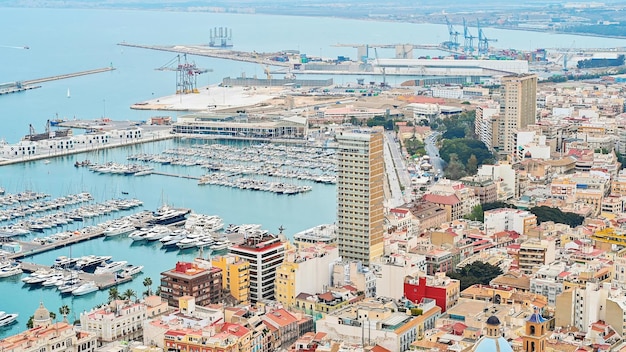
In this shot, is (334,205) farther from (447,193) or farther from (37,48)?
(37,48)

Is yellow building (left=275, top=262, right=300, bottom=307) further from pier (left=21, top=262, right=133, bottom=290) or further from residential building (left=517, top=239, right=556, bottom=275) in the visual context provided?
residential building (left=517, top=239, right=556, bottom=275)

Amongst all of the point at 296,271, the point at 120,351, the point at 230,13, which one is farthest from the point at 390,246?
the point at 230,13

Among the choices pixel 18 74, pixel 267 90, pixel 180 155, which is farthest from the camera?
pixel 18 74

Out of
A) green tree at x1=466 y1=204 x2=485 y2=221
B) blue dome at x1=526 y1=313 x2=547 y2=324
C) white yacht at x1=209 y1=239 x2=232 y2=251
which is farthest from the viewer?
green tree at x1=466 y1=204 x2=485 y2=221

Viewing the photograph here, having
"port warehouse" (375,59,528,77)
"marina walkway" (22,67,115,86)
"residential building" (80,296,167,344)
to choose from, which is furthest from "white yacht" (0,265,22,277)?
"port warehouse" (375,59,528,77)

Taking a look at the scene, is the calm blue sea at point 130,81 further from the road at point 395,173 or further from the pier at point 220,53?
the road at point 395,173

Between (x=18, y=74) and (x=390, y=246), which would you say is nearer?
(x=390, y=246)
